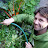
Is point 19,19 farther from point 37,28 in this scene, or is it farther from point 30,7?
point 30,7

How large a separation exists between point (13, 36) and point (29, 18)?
38 centimetres

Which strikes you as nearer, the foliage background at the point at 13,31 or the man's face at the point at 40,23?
the man's face at the point at 40,23

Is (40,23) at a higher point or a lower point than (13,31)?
higher

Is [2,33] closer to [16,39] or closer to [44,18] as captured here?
[16,39]

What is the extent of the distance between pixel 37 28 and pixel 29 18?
1.16 feet

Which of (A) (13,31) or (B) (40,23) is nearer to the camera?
(B) (40,23)

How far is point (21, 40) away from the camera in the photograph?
4.67 feet

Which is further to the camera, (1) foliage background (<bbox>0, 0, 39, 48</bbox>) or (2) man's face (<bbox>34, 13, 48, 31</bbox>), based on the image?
(1) foliage background (<bbox>0, 0, 39, 48</bbox>)

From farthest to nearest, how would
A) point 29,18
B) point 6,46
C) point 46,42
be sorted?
point 29,18
point 6,46
point 46,42

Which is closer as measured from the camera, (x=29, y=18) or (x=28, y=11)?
(x=29, y=18)

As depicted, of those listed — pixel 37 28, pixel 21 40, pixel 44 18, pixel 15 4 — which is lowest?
pixel 21 40

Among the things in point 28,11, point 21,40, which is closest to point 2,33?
point 21,40

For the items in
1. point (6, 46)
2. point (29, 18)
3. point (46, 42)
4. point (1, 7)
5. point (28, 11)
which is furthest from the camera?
point (28, 11)

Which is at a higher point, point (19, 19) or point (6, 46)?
point (19, 19)
